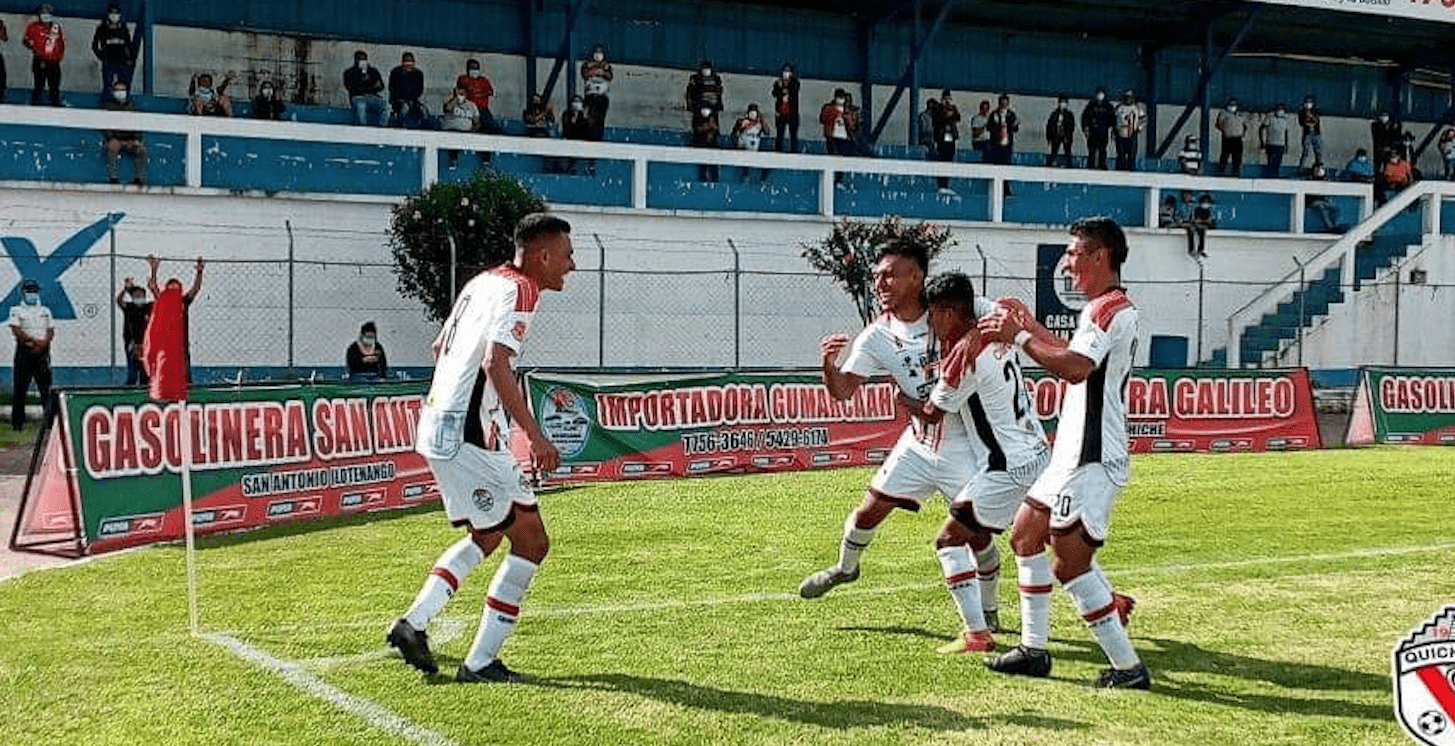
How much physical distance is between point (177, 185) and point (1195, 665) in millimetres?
19521

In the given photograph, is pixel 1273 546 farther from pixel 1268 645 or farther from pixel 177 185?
pixel 177 185

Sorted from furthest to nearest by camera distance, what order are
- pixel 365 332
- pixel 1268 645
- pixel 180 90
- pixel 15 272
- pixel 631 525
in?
1. pixel 180 90
2. pixel 15 272
3. pixel 365 332
4. pixel 631 525
5. pixel 1268 645

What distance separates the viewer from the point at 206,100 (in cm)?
2439

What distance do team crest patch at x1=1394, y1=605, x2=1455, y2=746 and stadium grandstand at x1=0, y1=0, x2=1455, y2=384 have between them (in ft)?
61.2

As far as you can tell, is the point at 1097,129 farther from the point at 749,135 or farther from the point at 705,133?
the point at 705,133

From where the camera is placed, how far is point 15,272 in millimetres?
22156

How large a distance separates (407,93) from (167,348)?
19.0 metres

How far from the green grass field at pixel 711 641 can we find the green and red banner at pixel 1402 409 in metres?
9.13

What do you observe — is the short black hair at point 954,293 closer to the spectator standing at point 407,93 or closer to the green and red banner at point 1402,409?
the green and red banner at point 1402,409

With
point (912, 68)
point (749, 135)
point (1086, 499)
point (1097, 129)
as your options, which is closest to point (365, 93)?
point (749, 135)

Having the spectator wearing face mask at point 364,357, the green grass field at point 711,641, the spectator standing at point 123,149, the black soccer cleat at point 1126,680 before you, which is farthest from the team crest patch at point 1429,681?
the spectator standing at point 123,149

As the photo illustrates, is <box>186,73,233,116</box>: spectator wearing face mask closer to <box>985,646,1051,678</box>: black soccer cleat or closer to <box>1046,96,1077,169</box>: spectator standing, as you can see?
<box>1046,96,1077,169</box>: spectator standing

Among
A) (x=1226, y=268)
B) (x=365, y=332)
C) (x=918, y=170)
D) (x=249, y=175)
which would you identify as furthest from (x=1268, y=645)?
(x=1226, y=268)

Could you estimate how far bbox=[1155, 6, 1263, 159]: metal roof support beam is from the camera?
34.7 meters
